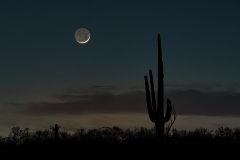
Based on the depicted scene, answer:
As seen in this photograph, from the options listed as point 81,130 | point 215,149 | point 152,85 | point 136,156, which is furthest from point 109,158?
point 81,130

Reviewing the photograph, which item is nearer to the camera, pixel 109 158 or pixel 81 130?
pixel 109 158

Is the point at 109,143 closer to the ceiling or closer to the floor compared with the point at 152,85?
closer to the floor

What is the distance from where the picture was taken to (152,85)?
26578 mm

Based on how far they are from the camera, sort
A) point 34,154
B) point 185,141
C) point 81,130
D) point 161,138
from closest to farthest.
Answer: point 161,138 → point 34,154 → point 185,141 → point 81,130

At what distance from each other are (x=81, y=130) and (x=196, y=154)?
18154 mm

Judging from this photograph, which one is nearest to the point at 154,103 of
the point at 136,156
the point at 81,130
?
the point at 136,156

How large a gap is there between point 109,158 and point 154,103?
4.41 m

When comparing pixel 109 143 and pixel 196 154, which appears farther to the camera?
pixel 109 143

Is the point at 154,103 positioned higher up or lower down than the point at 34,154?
higher up

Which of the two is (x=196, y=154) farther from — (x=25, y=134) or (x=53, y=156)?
(x=25, y=134)

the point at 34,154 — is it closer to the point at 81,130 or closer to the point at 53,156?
the point at 53,156

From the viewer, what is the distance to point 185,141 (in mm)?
29375

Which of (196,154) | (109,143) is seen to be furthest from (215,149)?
(109,143)

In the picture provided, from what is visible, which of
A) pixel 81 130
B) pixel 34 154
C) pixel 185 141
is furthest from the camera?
pixel 81 130
